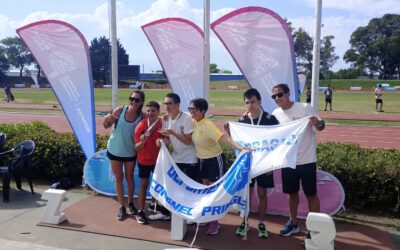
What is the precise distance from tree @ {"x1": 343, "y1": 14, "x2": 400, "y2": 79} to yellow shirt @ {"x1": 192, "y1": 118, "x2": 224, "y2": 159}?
8060cm

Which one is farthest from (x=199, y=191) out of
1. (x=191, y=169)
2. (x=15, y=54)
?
(x=15, y=54)

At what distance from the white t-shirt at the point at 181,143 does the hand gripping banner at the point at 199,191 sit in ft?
0.64

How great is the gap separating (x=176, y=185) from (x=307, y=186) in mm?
1599

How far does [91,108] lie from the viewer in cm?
718

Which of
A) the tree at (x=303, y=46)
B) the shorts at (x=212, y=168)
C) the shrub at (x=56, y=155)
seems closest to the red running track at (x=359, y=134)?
the shrub at (x=56, y=155)

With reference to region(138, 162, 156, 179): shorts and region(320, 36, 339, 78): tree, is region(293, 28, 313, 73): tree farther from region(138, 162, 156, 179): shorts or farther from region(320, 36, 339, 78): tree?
region(138, 162, 156, 179): shorts

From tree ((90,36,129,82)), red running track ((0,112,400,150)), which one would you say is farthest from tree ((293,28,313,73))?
red running track ((0,112,400,150))

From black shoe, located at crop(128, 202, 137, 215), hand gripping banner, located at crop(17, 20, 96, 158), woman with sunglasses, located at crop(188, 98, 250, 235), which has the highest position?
hand gripping banner, located at crop(17, 20, 96, 158)

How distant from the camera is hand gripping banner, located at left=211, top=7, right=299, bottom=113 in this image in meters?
6.52

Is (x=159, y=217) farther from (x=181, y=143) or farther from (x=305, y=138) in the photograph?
(x=305, y=138)

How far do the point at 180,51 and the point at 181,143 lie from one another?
9.09 ft

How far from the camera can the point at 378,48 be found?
78.8 metres

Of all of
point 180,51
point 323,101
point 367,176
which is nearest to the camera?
point 367,176

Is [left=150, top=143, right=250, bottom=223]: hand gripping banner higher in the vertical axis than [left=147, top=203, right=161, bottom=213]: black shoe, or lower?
higher
